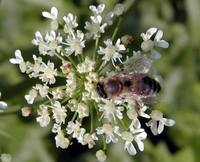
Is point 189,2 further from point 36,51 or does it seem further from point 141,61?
point 141,61

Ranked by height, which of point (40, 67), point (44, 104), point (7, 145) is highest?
point (40, 67)

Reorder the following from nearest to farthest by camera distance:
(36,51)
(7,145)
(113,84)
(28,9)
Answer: (113,84)
(36,51)
(7,145)
(28,9)

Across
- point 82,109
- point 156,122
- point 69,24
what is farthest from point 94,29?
point 156,122

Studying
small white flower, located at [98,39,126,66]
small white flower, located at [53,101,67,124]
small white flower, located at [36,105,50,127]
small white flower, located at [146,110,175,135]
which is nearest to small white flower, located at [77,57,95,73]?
small white flower, located at [98,39,126,66]

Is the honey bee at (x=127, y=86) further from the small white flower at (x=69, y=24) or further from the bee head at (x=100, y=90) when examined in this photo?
the small white flower at (x=69, y=24)

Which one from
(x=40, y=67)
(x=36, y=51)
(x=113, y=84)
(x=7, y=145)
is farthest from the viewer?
(x=7, y=145)

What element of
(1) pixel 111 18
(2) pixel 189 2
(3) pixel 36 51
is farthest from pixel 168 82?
(1) pixel 111 18

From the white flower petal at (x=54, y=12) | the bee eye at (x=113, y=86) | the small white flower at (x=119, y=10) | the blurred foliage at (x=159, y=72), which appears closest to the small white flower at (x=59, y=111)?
the bee eye at (x=113, y=86)
